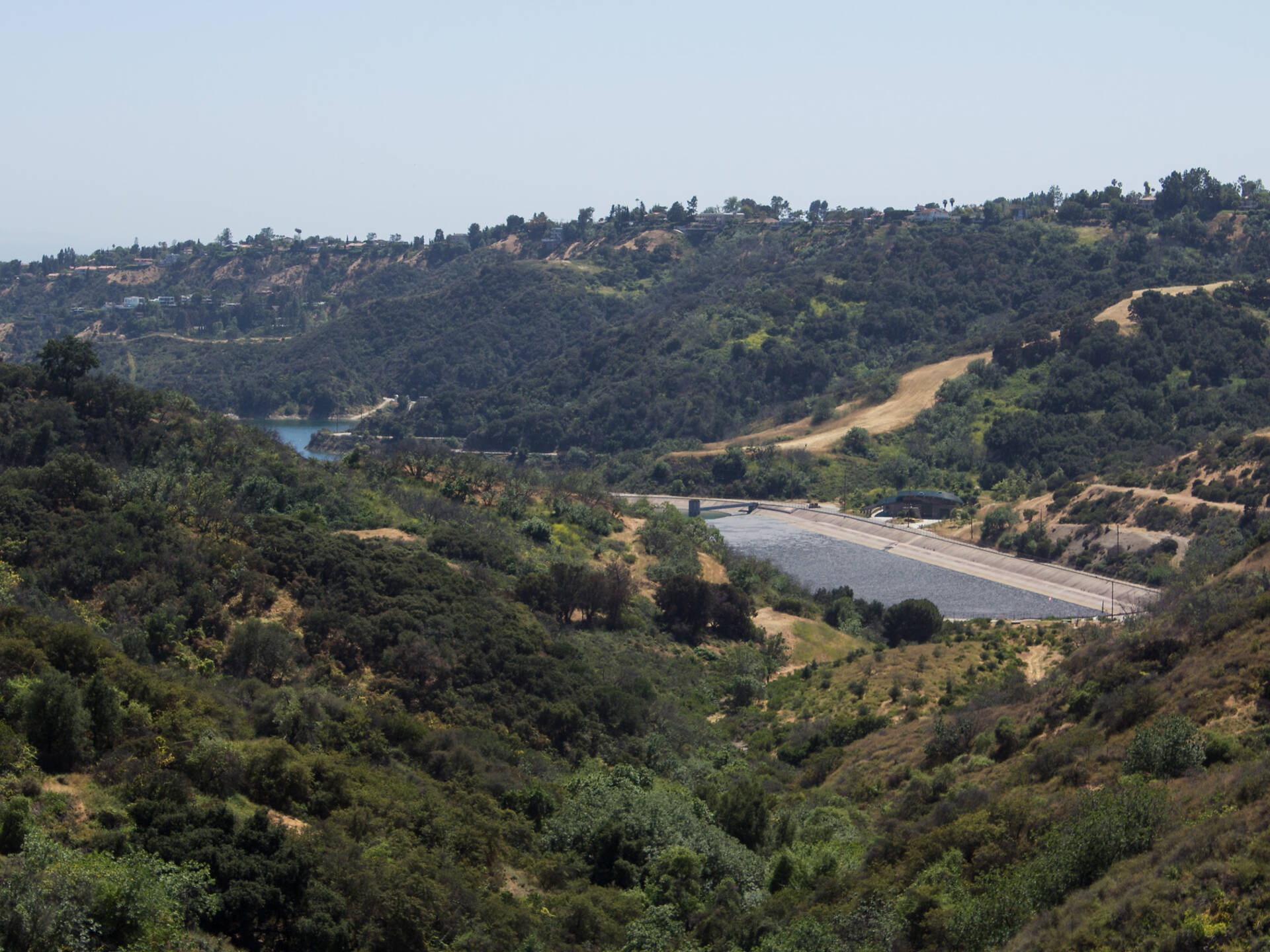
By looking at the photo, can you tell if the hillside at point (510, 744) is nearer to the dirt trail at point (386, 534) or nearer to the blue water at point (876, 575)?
the dirt trail at point (386, 534)

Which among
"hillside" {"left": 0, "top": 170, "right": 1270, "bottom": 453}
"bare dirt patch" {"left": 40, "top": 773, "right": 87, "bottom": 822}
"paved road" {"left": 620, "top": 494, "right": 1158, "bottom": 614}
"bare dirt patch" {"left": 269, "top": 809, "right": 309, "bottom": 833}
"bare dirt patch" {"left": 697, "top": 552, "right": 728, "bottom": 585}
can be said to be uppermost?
"hillside" {"left": 0, "top": 170, "right": 1270, "bottom": 453}

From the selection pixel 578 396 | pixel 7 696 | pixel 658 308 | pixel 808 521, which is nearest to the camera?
pixel 7 696

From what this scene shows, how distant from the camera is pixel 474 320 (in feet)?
625

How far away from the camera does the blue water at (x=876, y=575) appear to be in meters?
77.2

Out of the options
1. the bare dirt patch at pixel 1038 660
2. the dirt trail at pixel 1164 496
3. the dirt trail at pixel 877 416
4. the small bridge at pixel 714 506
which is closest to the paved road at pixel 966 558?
the small bridge at pixel 714 506

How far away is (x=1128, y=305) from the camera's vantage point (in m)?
124

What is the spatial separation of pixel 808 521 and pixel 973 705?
64884mm

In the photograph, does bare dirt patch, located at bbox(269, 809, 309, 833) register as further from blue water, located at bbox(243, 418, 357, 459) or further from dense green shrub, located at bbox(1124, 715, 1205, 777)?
blue water, located at bbox(243, 418, 357, 459)

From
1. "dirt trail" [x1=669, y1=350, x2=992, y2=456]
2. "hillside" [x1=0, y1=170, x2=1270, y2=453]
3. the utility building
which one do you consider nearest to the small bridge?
the utility building

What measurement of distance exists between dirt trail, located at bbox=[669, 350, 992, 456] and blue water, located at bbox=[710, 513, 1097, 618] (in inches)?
788

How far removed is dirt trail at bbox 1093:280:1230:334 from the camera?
121 metres

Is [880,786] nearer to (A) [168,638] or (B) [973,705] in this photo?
(B) [973,705]

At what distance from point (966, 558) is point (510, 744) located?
2430 inches

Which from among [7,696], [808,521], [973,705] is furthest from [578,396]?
[7,696]
